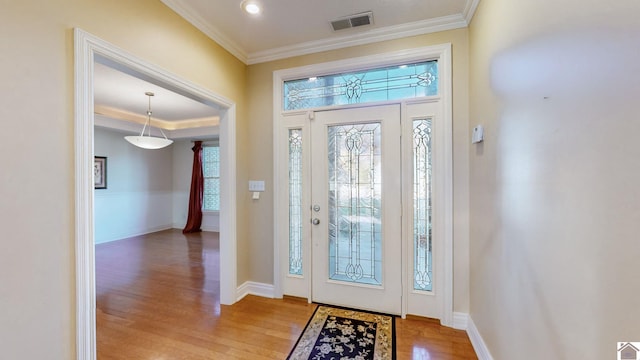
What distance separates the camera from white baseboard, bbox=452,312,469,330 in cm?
223

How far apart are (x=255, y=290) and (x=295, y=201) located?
117cm

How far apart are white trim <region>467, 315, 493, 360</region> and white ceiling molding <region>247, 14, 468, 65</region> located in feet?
8.58

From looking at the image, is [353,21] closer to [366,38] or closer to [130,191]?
[366,38]

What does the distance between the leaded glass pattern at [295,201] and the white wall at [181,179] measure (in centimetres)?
532

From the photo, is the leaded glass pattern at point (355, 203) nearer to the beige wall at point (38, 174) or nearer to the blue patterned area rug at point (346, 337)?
the blue patterned area rug at point (346, 337)

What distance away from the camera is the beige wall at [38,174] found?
1.17 m

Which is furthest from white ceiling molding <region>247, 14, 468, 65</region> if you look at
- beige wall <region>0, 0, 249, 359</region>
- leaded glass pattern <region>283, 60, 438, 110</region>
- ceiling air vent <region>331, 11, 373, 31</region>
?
beige wall <region>0, 0, 249, 359</region>

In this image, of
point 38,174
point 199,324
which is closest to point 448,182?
point 199,324

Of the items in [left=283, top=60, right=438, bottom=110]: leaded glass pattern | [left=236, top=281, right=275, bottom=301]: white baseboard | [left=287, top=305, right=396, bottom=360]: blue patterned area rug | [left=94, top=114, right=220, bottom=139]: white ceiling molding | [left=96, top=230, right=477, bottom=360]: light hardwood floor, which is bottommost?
[left=96, top=230, right=477, bottom=360]: light hardwood floor

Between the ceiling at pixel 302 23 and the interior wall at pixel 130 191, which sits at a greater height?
the ceiling at pixel 302 23

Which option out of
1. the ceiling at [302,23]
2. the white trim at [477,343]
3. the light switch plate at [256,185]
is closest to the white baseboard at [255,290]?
the light switch plate at [256,185]

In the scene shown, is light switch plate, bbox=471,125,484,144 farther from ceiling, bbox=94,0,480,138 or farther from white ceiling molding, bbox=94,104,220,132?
white ceiling molding, bbox=94,104,220,132

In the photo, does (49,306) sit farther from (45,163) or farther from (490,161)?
(490,161)

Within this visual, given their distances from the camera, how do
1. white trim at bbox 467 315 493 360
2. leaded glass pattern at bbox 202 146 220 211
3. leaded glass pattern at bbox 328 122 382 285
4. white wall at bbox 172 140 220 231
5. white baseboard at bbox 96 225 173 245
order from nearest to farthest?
white trim at bbox 467 315 493 360 < leaded glass pattern at bbox 328 122 382 285 < white baseboard at bbox 96 225 173 245 < leaded glass pattern at bbox 202 146 220 211 < white wall at bbox 172 140 220 231
